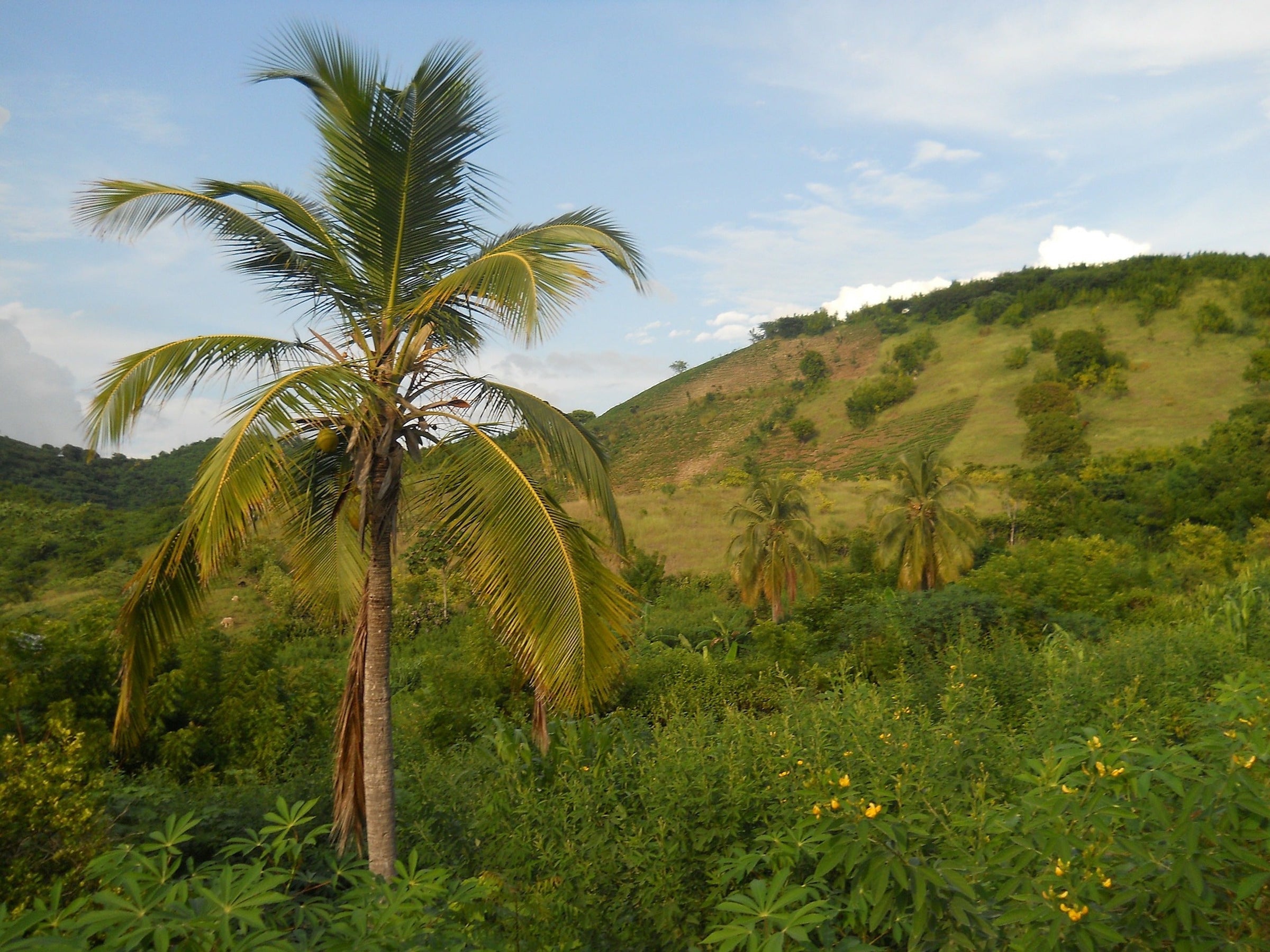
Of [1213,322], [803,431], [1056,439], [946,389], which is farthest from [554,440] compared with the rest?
[1213,322]

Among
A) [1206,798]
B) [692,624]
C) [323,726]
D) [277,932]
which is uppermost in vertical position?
[277,932]

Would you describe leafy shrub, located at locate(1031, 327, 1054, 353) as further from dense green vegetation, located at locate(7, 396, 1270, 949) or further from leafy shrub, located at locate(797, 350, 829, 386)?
dense green vegetation, located at locate(7, 396, 1270, 949)

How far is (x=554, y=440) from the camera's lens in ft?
16.7

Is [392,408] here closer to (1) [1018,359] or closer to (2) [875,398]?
(2) [875,398]

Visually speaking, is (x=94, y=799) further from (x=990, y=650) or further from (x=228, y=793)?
(x=990, y=650)

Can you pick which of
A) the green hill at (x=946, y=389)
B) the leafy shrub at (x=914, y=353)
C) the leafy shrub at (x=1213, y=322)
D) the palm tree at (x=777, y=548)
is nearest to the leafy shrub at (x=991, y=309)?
the green hill at (x=946, y=389)

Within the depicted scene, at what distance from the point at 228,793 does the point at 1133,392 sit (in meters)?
60.6

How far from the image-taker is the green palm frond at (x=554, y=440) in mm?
5082

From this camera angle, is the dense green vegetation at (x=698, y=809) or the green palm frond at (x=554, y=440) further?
the green palm frond at (x=554, y=440)

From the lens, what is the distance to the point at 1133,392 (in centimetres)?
5459

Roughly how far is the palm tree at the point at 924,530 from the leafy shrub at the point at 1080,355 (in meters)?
40.8

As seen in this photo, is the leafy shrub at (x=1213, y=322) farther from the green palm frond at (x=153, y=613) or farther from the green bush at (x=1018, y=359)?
the green palm frond at (x=153, y=613)

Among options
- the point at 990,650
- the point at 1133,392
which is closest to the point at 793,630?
the point at 990,650

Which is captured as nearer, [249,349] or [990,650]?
[249,349]
